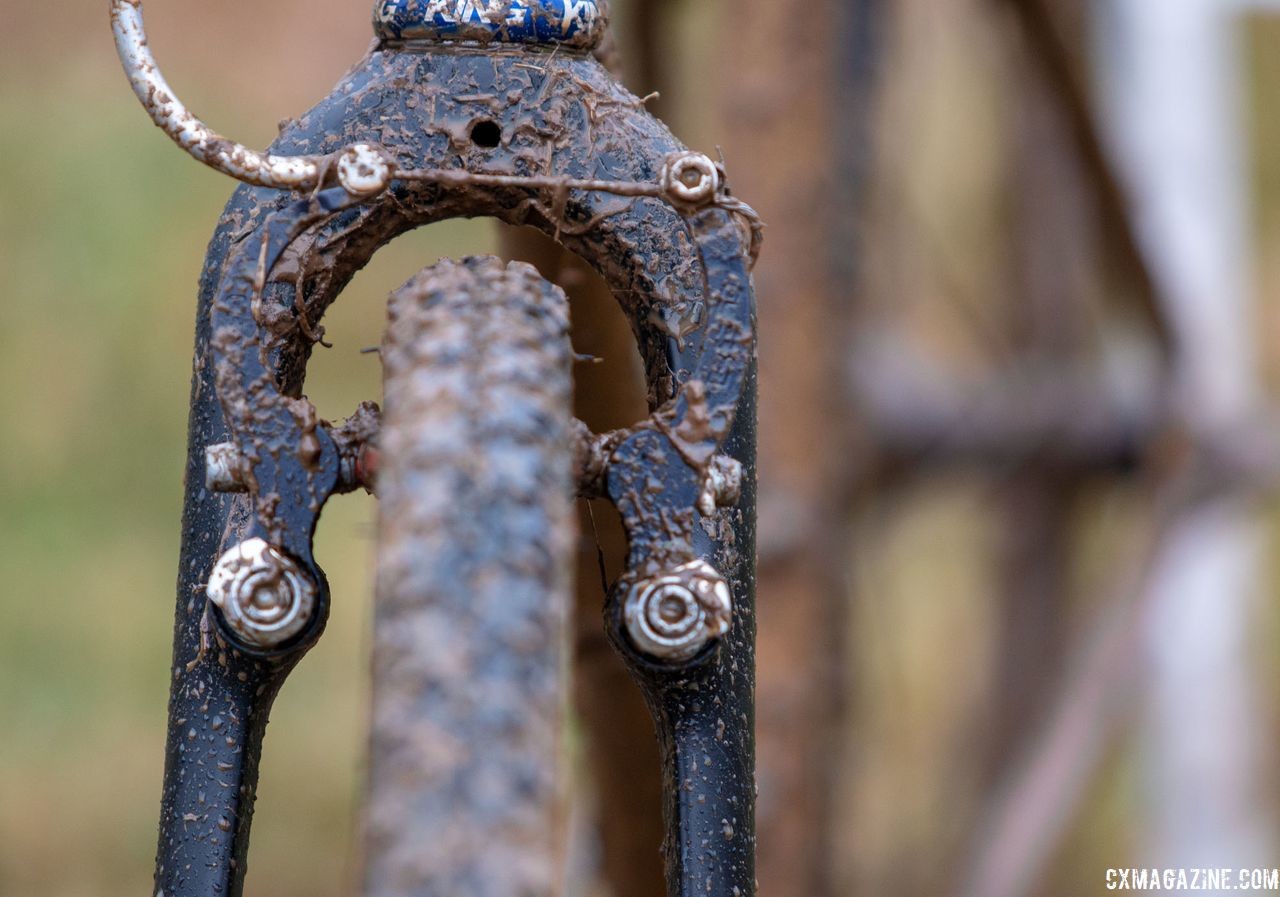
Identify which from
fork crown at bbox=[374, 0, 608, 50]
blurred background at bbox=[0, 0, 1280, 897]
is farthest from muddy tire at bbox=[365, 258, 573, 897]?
fork crown at bbox=[374, 0, 608, 50]

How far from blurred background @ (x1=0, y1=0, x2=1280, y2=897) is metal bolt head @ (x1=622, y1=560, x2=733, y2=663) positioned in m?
0.12

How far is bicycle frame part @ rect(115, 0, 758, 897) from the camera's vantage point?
60 cm

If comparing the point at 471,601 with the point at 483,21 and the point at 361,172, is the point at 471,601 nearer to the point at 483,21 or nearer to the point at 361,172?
the point at 361,172

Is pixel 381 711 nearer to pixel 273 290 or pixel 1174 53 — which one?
pixel 273 290

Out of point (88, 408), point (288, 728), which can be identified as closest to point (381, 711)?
point (288, 728)

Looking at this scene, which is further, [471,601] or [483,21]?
[483,21]

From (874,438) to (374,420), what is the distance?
133cm

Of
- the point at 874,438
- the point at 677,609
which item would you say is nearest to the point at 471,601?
the point at 677,609

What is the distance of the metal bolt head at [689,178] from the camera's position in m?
0.61

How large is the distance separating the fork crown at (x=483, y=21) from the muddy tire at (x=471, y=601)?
17 cm

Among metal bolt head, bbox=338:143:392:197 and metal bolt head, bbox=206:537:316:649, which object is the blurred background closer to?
metal bolt head, bbox=206:537:316:649

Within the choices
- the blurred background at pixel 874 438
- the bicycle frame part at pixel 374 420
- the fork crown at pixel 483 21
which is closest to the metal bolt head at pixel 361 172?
the bicycle frame part at pixel 374 420

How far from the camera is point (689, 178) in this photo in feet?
2.00

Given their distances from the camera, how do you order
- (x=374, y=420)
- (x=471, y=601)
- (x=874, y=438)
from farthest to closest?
1. (x=874, y=438)
2. (x=374, y=420)
3. (x=471, y=601)
